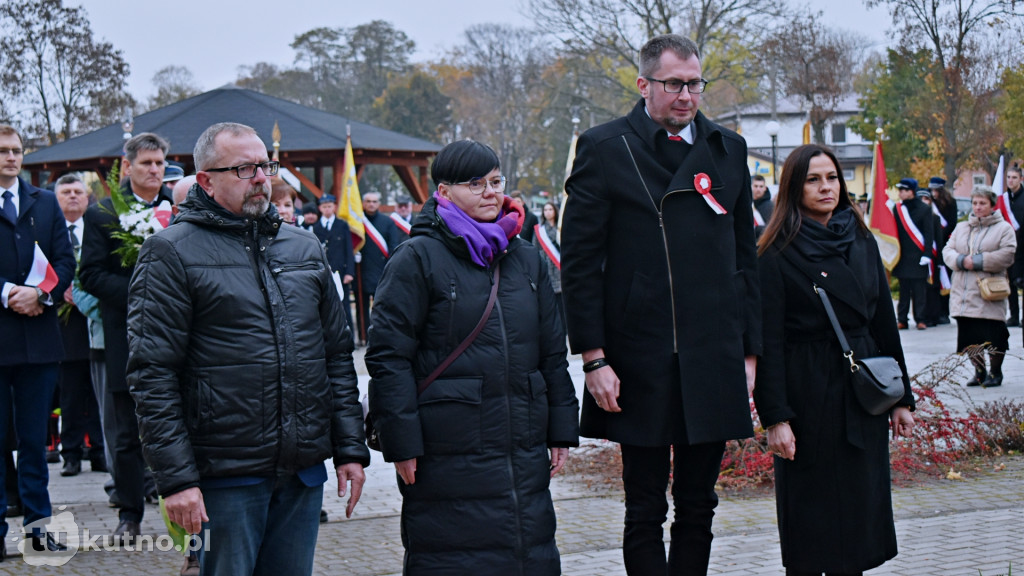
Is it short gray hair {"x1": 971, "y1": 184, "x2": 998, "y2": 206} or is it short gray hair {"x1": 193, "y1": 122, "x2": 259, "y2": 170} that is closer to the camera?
short gray hair {"x1": 193, "y1": 122, "x2": 259, "y2": 170}

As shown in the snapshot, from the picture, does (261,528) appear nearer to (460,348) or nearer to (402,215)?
(460,348)

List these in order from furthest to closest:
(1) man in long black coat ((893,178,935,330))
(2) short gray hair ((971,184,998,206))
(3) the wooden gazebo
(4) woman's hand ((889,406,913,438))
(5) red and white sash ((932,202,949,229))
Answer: (3) the wooden gazebo
(5) red and white sash ((932,202,949,229))
(1) man in long black coat ((893,178,935,330))
(2) short gray hair ((971,184,998,206))
(4) woman's hand ((889,406,913,438))

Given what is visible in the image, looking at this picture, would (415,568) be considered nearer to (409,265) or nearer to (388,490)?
(409,265)

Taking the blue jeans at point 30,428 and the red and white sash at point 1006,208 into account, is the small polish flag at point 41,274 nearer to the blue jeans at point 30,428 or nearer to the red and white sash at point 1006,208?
the blue jeans at point 30,428

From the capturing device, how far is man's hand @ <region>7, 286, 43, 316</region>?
6039mm

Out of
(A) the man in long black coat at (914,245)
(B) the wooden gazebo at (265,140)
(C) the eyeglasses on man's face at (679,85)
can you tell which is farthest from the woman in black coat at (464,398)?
(B) the wooden gazebo at (265,140)

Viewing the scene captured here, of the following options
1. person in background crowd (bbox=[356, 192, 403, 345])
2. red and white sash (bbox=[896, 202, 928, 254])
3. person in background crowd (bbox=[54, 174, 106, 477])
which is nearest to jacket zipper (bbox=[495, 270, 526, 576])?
person in background crowd (bbox=[54, 174, 106, 477])

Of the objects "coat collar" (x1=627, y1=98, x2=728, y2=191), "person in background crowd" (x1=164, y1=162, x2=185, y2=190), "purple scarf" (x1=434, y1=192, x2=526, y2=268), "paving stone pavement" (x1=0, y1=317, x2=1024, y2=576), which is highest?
"person in background crowd" (x1=164, y1=162, x2=185, y2=190)

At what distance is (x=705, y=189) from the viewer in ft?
14.1

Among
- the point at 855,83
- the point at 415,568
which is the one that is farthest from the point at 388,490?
the point at 855,83

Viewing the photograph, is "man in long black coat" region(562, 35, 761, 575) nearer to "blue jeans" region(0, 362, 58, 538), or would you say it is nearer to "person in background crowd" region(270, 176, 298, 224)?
"person in background crowd" region(270, 176, 298, 224)

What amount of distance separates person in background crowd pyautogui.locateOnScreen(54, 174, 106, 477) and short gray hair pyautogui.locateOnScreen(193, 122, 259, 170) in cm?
491

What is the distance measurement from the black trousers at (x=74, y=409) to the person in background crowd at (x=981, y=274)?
7953mm

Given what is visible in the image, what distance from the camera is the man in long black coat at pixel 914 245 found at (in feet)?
55.0
